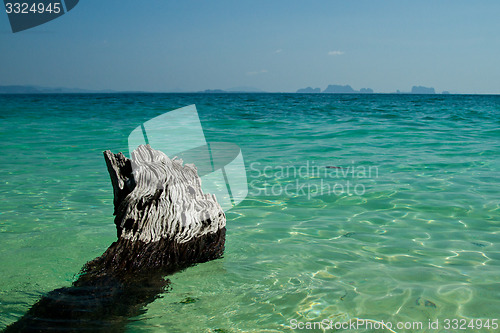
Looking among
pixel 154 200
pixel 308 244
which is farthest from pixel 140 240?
pixel 308 244

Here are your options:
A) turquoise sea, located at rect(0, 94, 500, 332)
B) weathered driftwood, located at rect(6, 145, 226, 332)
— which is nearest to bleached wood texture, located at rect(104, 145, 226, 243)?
weathered driftwood, located at rect(6, 145, 226, 332)

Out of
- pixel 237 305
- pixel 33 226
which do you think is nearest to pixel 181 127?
pixel 33 226

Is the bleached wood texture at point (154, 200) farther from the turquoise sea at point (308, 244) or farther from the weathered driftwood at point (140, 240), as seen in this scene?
the turquoise sea at point (308, 244)

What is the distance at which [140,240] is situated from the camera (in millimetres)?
2896

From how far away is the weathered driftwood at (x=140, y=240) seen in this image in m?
2.58

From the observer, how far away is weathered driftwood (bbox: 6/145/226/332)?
258 cm

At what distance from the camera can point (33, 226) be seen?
14.9 feet

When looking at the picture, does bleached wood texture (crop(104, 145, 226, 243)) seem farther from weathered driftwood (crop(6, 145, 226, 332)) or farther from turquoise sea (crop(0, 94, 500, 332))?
turquoise sea (crop(0, 94, 500, 332))

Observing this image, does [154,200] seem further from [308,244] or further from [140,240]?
[308,244]

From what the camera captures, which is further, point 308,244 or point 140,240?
point 308,244

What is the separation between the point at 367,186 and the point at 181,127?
1079 cm

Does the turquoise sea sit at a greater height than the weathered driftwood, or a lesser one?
lesser

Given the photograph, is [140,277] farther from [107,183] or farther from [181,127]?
[181,127]

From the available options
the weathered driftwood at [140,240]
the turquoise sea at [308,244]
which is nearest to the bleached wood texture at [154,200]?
the weathered driftwood at [140,240]
